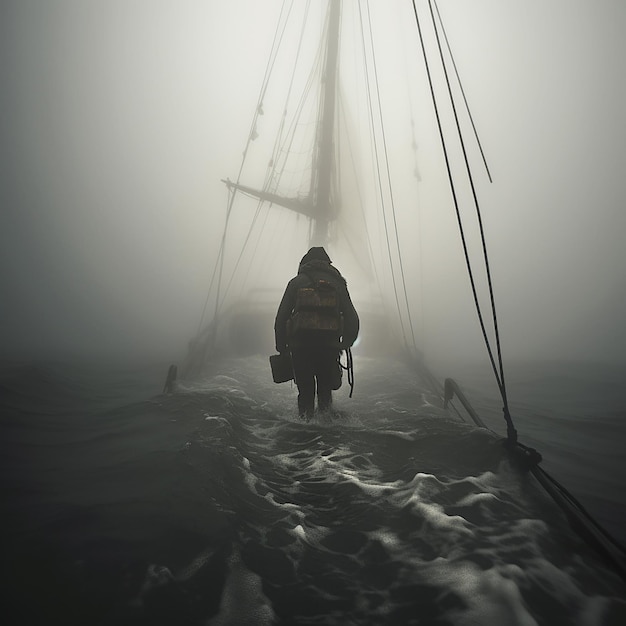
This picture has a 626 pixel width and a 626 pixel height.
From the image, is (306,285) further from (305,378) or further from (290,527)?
(290,527)

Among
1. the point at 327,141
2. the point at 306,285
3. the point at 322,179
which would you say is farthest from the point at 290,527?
the point at 327,141

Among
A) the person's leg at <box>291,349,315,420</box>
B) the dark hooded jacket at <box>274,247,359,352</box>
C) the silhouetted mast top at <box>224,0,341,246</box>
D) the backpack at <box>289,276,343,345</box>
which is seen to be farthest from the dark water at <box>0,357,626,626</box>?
the silhouetted mast top at <box>224,0,341,246</box>

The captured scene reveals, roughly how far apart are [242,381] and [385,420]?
4303mm

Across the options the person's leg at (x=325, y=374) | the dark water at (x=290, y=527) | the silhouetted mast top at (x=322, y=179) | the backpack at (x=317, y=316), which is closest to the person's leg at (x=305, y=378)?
the person's leg at (x=325, y=374)

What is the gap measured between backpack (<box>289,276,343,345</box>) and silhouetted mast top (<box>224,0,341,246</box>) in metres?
13.9

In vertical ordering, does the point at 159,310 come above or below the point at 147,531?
above

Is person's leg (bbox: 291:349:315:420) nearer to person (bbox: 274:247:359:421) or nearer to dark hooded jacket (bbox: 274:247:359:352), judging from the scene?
person (bbox: 274:247:359:421)

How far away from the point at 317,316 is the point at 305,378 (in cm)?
85

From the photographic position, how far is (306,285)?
14.6 ft

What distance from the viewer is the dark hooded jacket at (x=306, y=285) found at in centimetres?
453

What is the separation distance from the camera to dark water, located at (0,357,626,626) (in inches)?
46.6

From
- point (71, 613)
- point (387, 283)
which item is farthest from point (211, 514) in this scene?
point (387, 283)

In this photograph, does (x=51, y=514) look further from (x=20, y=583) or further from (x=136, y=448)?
(x=136, y=448)

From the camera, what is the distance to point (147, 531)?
1.60 m
